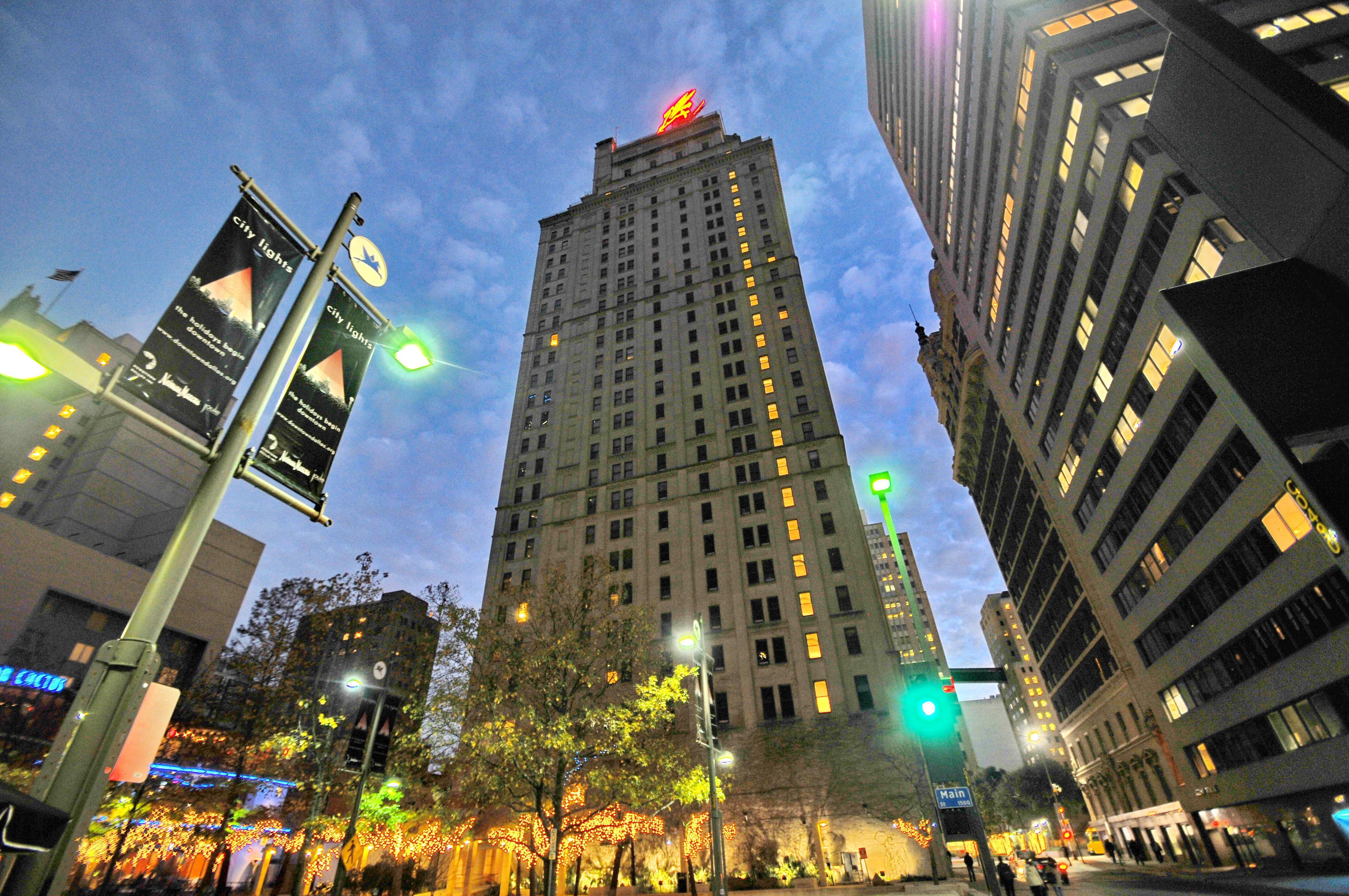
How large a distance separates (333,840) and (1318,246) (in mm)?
39287

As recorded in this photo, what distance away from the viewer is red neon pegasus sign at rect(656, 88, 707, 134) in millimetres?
113375

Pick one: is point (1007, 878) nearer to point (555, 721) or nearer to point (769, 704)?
point (555, 721)

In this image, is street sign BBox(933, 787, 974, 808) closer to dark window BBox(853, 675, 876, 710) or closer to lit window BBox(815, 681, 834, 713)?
dark window BBox(853, 675, 876, 710)

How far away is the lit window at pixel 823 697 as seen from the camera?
153 feet

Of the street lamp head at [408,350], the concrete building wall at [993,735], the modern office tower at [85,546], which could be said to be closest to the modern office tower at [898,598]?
the concrete building wall at [993,735]

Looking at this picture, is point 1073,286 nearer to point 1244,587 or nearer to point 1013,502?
point 1244,587

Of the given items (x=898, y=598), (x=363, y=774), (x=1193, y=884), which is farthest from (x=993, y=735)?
(x=363, y=774)

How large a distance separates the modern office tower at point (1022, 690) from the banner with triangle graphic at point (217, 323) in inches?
6599

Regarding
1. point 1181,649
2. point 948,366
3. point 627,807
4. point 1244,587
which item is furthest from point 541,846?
point 948,366

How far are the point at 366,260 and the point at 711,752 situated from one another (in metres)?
17.1

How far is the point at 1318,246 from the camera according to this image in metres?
3.16

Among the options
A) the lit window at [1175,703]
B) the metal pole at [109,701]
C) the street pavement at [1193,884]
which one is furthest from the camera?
the lit window at [1175,703]

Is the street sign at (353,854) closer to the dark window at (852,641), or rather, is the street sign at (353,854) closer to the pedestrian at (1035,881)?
Result: the pedestrian at (1035,881)

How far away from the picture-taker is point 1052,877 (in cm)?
2522
